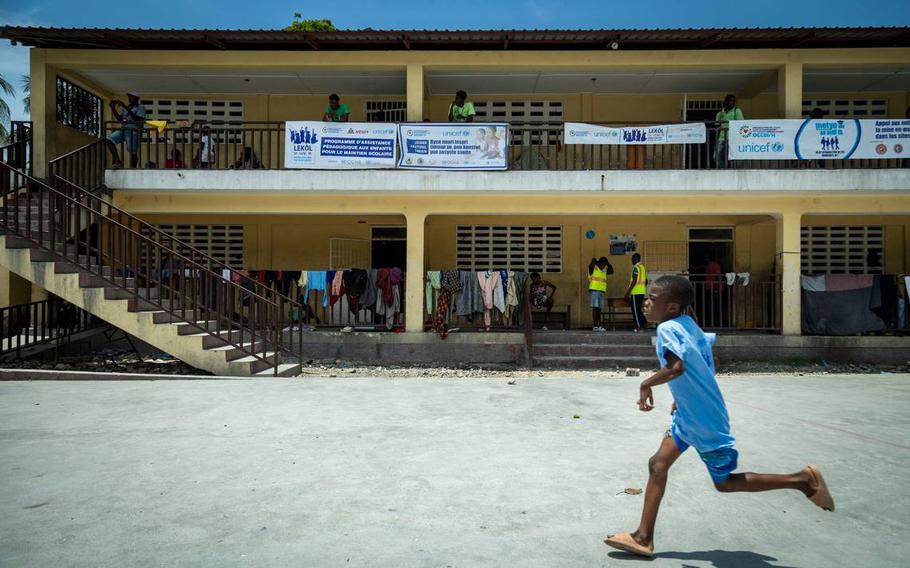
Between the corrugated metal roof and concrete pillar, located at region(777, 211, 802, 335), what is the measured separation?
351cm

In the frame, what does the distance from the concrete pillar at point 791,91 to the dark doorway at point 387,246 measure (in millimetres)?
8875

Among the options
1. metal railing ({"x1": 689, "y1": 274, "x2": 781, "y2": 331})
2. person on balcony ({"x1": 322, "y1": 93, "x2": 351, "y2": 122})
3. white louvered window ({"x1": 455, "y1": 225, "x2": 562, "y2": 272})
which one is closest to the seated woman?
white louvered window ({"x1": 455, "y1": 225, "x2": 562, "y2": 272})

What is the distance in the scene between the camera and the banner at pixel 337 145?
12.5 metres

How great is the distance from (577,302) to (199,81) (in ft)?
33.7

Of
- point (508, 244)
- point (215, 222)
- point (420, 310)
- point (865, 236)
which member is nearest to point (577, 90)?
point (508, 244)

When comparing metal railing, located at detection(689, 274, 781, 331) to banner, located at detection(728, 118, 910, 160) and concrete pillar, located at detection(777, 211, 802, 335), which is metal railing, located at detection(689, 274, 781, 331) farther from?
banner, located at detection(728, 118, 910, 160)

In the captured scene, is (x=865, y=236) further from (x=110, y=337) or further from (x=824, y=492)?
(x=110, y=337)

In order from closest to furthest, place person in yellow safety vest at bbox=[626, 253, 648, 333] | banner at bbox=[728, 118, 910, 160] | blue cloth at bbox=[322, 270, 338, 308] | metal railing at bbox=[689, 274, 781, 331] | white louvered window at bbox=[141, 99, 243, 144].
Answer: banner at bbox=[728, 118, 910, 160] → metal railing at bbox=[689, 274, 781, 331] → person in yellow safety vest at bbox=[626, 253, 648, 333] → blue cloth at bbox=[322, 270, 338, 308] → white louvered window at bbox=[141, 99, 243, 144]

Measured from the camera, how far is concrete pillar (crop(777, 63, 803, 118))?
12914 millimetres

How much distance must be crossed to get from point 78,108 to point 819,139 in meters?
16.2

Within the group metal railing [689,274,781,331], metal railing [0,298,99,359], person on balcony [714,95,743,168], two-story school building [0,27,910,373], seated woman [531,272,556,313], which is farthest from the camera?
seated woman [531,272,556,313]

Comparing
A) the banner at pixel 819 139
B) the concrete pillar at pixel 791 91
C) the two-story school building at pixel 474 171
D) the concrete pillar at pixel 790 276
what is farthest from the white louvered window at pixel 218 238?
the concrete pillar at pixel 791 91

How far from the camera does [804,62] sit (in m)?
12.9

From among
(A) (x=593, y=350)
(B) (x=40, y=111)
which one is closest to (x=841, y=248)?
(A) (x=593, y=350)
